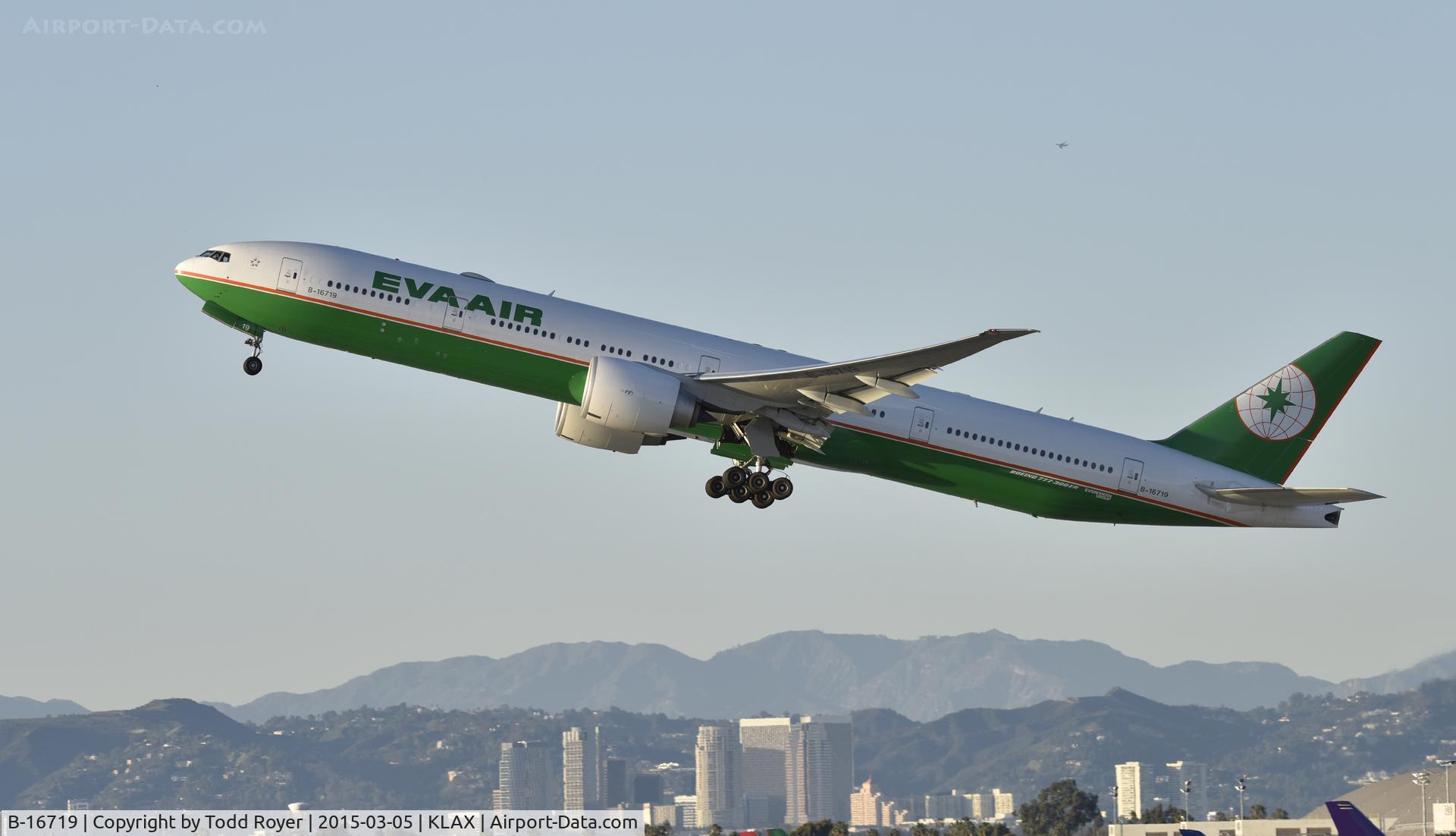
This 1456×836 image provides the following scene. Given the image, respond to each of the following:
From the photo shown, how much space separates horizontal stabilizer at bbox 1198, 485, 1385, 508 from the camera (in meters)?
49.8

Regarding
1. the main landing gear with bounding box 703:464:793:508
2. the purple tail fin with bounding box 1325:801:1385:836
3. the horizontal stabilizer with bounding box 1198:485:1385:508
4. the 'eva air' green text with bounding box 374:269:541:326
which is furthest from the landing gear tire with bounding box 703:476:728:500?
the purple tail fin with bounding box 1325:801:1385:836

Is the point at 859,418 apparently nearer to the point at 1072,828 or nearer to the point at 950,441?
the point at 950,441

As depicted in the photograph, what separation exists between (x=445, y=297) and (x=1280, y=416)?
26.6 metres

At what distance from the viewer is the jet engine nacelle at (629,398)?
44750mm

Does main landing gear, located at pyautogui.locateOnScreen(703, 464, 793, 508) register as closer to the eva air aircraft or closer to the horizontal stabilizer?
the eva air aircraft

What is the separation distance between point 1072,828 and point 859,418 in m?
111

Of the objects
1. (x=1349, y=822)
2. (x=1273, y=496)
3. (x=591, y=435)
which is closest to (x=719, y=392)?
(x=591, y=435)

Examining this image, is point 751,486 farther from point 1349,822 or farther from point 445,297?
point 1349,822

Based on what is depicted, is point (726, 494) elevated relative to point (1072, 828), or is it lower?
elevated

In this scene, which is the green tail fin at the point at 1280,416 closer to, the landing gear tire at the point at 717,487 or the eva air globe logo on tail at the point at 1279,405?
the eva air globe logo on tail at the point at 1279,405

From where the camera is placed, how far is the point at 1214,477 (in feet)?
172

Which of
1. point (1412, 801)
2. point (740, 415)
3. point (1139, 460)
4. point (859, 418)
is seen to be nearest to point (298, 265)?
point (740, 415)

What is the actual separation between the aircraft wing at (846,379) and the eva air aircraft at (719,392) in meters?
0.06

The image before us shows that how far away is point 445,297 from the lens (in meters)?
46.1
